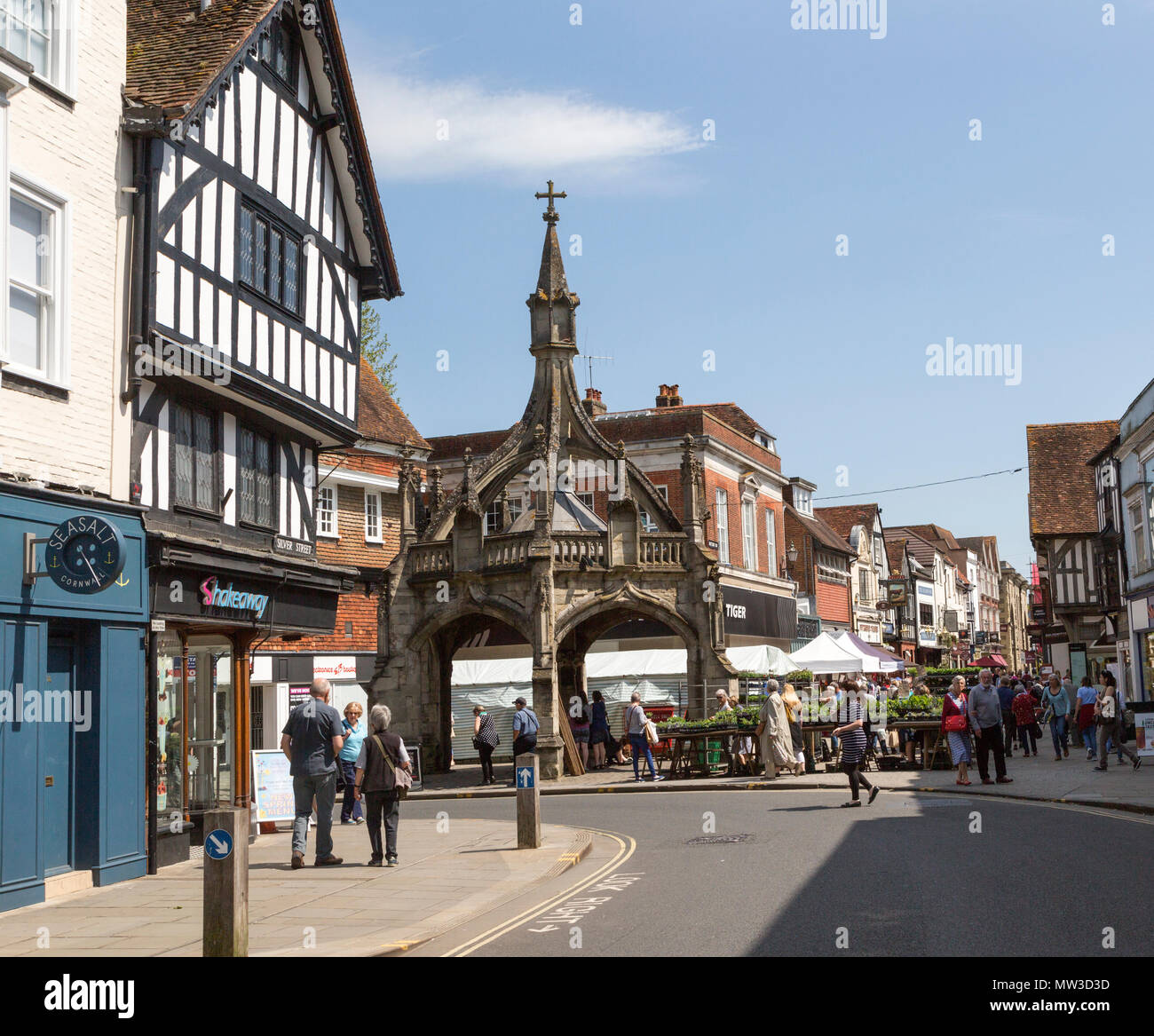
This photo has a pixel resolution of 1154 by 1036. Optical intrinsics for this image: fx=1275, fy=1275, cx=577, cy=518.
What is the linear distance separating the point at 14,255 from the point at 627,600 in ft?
56.9

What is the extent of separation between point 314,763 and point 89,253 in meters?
5.54

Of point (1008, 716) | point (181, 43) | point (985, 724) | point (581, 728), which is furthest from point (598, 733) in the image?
point (181, 43)

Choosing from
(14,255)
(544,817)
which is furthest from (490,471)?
(14,255)

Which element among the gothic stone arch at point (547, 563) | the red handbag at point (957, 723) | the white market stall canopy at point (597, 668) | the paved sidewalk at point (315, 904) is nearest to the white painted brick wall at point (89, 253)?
the paved sidewalk at point (315, 904)

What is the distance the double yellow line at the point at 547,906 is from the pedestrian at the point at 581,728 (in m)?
13.0

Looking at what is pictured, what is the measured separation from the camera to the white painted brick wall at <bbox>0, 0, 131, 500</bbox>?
11586mm

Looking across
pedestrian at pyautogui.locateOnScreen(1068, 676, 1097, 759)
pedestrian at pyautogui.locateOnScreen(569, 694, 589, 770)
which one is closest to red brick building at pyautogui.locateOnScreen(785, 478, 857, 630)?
pedestrian at pyautogui.locateOnScreen(569, 694, 589, 770)

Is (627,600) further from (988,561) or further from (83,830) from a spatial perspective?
(988,561)

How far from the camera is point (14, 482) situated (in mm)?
10758

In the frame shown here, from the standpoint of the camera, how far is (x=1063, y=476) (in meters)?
44.8

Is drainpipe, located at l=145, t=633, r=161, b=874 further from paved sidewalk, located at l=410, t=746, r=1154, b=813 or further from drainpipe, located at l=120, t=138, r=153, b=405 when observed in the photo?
paved sidewalk, located at l=410, t=746, r=1154, b=813

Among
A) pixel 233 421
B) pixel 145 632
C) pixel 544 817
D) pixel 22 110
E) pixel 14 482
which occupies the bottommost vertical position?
pixel 544 817

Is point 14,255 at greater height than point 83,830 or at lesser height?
greater

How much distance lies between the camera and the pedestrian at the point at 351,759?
17.4m
